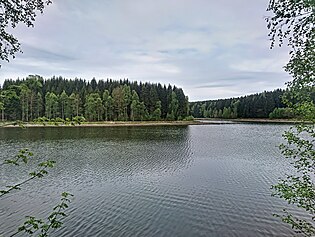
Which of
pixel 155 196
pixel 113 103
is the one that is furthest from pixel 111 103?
pixel 155 196

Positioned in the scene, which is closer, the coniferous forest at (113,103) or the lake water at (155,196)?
the lake water at (155,196)

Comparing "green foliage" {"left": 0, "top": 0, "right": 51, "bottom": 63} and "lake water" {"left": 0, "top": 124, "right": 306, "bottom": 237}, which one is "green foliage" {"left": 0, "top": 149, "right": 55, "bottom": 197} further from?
"lake water" {"left": 0, "top": 124, "right": 306, "bottom": 237}

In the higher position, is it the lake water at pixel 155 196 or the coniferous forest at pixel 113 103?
the coniferous forest at pixel 113 103

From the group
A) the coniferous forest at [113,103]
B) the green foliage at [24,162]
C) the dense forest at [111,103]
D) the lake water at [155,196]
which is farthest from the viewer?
the coniferous forest at [113,103]

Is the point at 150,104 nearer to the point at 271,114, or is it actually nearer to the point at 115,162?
the point at 271,114

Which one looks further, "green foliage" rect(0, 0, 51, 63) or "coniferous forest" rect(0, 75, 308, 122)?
"coniferous forest" rect(0, 75, 308, 122)

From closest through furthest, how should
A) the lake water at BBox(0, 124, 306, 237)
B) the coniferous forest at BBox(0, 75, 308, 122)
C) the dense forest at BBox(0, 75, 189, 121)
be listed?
1. the lake water at BBox(0, 124, 306, 237)
2. the dense forest at BBox(0, 75, 189, 121)
3. the coniferous forest at BBox(0, 75, 308, 122)

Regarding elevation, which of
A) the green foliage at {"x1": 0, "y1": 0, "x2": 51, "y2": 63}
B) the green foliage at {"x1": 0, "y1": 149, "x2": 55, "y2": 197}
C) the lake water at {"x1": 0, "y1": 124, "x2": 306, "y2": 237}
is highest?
the green foliage at {"x1": 0, "y1": 0, "x2": 51, "y2": 63}

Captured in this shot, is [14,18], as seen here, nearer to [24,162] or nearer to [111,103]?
[24,162]

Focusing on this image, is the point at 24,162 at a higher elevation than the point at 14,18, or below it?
below

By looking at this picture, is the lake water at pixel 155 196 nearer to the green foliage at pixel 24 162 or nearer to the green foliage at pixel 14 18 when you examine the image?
the green foliage at pixel 24 162

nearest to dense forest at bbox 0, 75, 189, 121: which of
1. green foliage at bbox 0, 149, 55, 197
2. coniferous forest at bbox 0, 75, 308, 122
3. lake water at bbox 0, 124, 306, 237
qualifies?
coniferous forest at bbox 0, 75, 308, 122

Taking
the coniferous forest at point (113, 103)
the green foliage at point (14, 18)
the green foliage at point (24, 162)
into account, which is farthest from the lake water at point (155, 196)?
the coniferous forest at point (113, 103)

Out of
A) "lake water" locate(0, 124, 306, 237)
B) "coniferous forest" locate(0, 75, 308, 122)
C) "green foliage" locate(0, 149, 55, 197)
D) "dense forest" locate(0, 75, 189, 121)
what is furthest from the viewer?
"coniferous forest" locate(0, 75, 308, 122)
